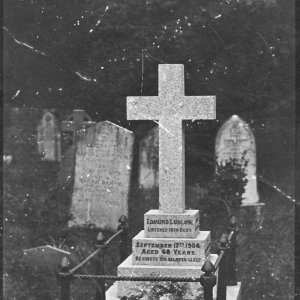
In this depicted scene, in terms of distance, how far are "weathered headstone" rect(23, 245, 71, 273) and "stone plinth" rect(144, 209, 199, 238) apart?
2.00m

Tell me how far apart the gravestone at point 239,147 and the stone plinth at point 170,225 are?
13.8 ft

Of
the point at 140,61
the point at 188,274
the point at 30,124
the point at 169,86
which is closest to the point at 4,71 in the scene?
the point at 30,124

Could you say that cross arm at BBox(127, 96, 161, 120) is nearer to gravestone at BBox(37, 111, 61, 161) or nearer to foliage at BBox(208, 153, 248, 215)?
foliage at BBox(208, 153, 248, 215)

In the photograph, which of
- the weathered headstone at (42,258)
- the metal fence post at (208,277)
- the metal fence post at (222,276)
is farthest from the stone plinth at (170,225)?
the weathered headstone at (42,258)

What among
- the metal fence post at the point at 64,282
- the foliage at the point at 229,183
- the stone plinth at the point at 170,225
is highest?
the foliage at the point at 229,183

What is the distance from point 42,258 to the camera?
29.1 ft

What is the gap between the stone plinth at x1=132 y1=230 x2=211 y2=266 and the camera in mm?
7129

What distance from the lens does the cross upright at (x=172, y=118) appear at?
7445mm

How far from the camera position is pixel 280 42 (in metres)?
12.2

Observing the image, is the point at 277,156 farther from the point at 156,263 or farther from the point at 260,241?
the point at 156,263

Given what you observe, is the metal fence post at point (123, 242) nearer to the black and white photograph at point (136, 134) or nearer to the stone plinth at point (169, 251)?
the stone plinth at point (169, 251)

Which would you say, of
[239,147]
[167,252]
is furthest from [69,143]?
[167,252]

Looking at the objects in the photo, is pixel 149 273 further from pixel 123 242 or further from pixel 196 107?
pixel 196 107

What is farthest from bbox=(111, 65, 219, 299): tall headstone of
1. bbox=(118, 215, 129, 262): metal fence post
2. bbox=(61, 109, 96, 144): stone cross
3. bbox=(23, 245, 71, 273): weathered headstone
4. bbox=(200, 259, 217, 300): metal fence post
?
bbox=(61, 109, 96, 144): stone cross
